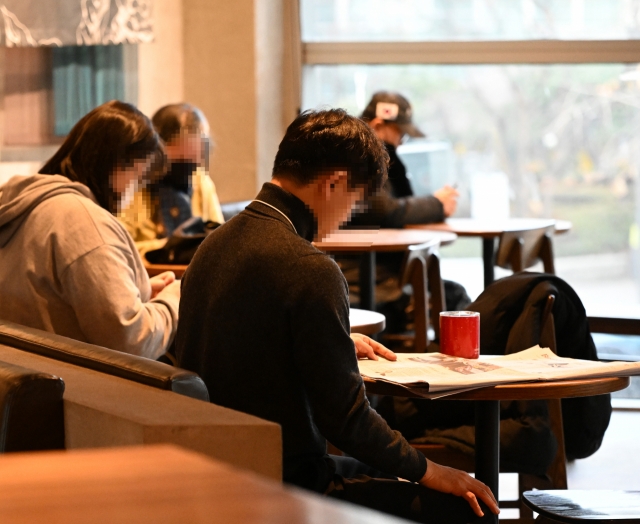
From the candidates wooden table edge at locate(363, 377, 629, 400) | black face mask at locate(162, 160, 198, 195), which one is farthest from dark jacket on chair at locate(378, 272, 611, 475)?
black face mask at locate(162, 160, 198, 195)

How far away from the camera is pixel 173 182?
4.62 meters

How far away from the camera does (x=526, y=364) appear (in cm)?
205

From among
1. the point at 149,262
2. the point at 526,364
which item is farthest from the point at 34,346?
the point at 149,262

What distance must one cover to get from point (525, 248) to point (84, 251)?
315 cm

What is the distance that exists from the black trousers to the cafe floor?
1461 millimetres

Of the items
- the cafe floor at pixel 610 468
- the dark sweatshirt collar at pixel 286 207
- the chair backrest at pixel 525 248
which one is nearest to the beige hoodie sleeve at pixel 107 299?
the dark sweatshirt collar at pixel 286 207

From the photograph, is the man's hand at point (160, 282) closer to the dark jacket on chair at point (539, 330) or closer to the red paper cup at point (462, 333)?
the dark jacket on chair at point (539, 330)

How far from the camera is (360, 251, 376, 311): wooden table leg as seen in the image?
13.7ft

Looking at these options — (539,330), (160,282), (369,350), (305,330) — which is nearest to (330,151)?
(305,330)

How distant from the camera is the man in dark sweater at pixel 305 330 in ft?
5.55

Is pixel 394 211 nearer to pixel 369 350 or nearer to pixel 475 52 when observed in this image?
pixel 475 52

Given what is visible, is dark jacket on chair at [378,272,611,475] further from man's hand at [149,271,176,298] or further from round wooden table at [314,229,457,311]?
round wooden table at [314,229,457,311]

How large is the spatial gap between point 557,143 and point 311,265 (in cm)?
490

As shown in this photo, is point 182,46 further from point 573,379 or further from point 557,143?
point 573,379
